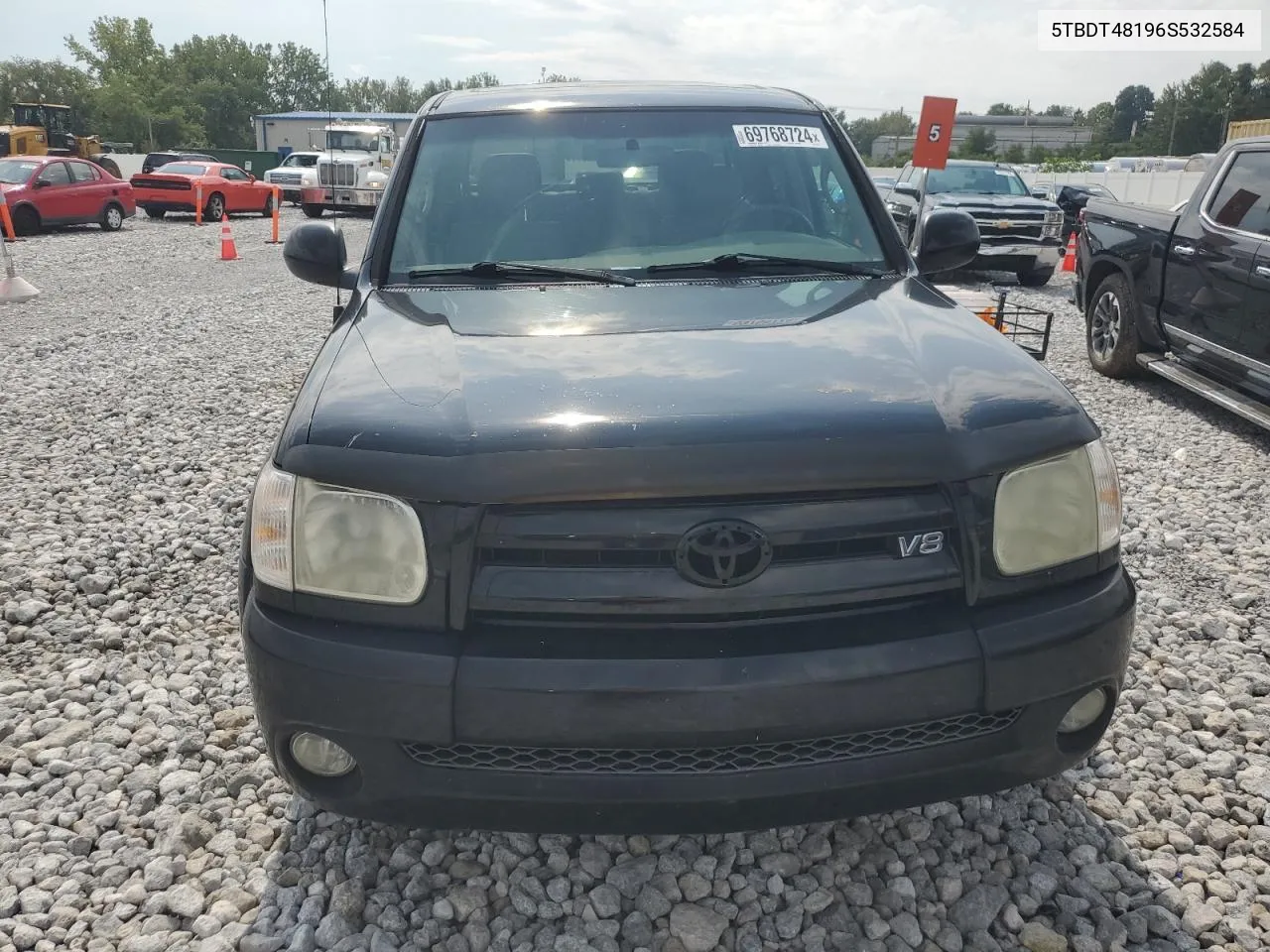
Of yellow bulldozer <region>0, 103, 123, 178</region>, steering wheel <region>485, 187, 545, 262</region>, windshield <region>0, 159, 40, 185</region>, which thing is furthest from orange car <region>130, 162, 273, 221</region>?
steering wheel <region>485, 187, 545, 262</region>

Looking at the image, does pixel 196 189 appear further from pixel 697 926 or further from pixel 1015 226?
pixel 697 926

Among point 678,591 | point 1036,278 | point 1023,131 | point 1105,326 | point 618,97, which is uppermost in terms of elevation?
point 1023,131

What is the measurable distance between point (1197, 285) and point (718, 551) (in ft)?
18.8

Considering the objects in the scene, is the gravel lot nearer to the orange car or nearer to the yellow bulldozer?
the orange car

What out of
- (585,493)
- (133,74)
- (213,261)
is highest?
(133,74)

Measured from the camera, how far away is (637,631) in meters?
1.92

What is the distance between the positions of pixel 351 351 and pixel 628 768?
1195 mm

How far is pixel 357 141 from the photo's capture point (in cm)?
3125

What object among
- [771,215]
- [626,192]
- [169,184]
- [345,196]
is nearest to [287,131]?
[169,184]

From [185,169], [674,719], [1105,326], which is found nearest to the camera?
[674,719]

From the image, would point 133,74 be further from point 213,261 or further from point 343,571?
point 343,571

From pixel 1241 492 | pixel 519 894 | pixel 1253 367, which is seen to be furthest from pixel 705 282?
pixel 1253 367

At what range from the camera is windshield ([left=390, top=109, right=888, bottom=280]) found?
3.12 meters

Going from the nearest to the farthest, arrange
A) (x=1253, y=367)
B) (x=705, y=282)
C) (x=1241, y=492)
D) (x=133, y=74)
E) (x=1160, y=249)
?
(x=705, y=282)
(x=1241, y=492)
(x=1253, y=367)
(x=1160, y=249)
(x=133, y=74)
